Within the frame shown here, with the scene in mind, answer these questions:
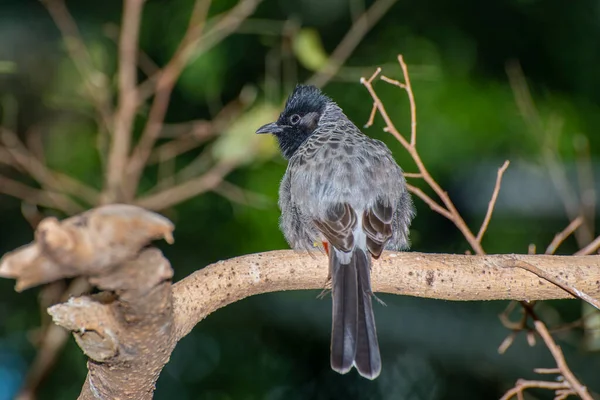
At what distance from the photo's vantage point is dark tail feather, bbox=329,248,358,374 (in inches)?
118

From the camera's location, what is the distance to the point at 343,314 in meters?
3.12

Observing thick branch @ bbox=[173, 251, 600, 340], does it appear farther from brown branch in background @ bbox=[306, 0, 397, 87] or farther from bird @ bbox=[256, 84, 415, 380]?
brown branch in background @ bbox=[306, 0, 397, 87]

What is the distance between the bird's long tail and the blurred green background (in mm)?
2401

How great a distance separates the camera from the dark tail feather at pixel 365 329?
2.99m

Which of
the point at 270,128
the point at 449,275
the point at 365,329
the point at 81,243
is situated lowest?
the point at 81,243

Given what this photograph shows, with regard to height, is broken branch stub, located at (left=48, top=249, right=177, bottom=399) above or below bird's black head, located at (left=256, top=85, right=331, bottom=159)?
below

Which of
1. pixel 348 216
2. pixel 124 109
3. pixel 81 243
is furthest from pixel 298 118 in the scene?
pixel 81 243

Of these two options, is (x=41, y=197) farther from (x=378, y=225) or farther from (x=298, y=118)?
(x=378, y=225)

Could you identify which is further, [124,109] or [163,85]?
[163,85]

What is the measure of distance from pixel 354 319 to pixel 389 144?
2.69 metres

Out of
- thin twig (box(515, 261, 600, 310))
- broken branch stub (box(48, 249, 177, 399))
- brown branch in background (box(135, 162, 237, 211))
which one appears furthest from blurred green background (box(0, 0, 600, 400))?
broken branch stub (box(48, 249, 177, 399))

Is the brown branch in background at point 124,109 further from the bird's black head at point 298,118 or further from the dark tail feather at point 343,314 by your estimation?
the dark tail feather at point 343,314

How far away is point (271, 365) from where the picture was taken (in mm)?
6234

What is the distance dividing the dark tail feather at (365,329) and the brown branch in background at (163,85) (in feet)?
6.04
